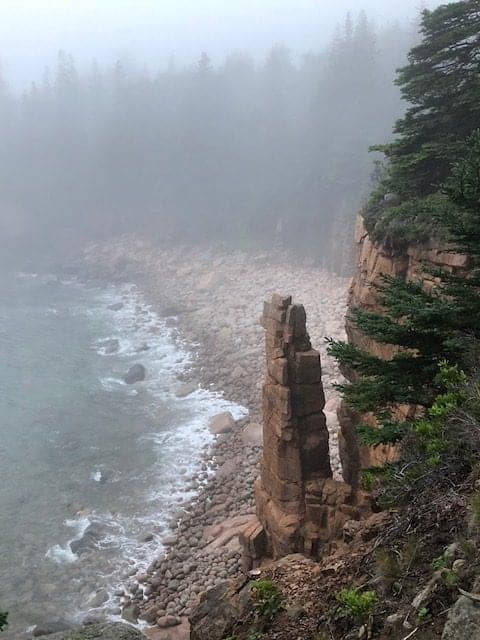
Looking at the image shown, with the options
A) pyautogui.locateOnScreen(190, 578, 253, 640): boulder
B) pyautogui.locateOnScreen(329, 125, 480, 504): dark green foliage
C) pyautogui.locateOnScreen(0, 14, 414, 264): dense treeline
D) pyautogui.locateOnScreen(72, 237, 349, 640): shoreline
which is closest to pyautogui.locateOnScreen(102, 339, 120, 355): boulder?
pyautogui.locateOnScreen(72, 237, 349, 640): shoreline

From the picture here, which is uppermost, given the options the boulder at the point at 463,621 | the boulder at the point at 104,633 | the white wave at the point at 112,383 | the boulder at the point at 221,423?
the boulder at the point at 463,621

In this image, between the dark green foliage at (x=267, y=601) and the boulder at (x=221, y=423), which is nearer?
the dark green foliage at (x=267, y=601)

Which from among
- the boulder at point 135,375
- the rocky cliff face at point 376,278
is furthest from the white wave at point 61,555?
the boulder at point 135,375

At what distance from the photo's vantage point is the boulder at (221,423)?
20.7 metres

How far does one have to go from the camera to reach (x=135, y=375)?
1014 inches

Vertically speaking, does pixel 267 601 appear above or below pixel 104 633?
above

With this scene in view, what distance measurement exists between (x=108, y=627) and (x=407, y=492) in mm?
4542

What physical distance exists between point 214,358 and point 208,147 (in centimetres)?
3681

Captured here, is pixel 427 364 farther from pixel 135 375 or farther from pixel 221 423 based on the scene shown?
pixel 135 375

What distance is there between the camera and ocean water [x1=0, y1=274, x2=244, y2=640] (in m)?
14.6

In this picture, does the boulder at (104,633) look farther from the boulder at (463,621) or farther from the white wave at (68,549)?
the white wave at (68,549)

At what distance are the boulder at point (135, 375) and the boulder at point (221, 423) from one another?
5621 mm

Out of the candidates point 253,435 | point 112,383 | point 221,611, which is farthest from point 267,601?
point 112,383

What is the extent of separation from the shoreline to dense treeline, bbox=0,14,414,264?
4.84 meters
